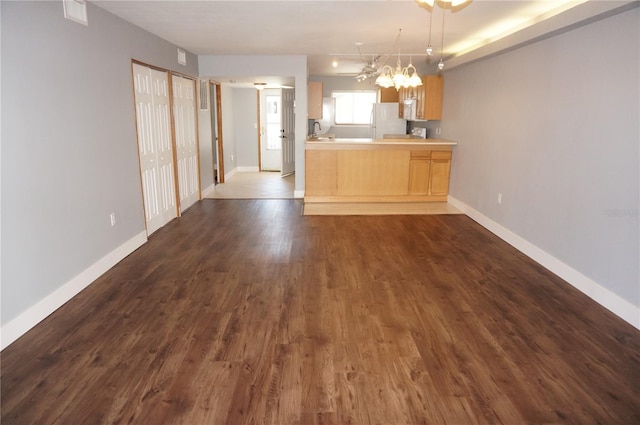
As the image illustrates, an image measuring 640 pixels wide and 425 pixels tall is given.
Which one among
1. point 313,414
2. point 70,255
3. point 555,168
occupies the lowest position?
point 313,414

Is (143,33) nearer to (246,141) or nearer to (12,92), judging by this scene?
(12,92)

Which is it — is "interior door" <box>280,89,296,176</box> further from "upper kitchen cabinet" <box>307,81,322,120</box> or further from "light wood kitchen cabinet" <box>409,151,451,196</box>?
"light wood kitchen cabinet" <box>409,151,451,196</box>

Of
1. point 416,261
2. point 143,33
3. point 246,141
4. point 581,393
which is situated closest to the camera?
point 581,393

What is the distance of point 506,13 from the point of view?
4.12 meters

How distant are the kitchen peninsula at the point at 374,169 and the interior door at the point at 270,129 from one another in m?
3.43

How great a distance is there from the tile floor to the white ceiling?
2.50 metres

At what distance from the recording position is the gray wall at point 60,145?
2.71m

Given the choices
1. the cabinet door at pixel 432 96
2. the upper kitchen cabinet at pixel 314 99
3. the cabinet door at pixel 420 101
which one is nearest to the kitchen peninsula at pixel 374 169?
the cabinet door at pixel 432 96

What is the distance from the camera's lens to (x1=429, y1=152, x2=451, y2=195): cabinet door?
277 inches

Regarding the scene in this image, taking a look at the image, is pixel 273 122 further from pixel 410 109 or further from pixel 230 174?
pixel 410 109

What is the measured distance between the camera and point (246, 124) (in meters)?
10.2

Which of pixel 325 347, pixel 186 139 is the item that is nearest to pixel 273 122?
pixel 186 139

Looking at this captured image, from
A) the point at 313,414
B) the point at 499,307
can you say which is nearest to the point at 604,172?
the point at 499,307

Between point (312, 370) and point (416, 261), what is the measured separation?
2151mm
